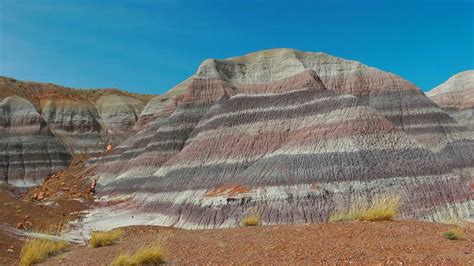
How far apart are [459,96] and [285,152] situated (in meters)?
50.5

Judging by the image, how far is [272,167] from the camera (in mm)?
37219

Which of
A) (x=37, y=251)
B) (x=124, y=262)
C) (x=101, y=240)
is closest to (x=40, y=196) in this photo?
(x=101, y=240)

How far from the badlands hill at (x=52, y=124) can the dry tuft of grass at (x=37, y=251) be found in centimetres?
6952

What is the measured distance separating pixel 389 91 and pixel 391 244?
55591 mm

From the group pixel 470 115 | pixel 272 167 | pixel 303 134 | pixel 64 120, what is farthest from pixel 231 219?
pixel 64 120

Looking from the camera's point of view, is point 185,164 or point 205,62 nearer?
point 185,164

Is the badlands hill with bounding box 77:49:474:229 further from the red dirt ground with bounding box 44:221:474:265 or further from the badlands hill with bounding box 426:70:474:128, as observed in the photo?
the red dirt ground with bounding box 44:221:474:265

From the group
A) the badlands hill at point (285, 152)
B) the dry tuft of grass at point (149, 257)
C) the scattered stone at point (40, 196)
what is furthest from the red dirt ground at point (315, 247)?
the scattered stone at point (40, 196)

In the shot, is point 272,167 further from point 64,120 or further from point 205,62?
point 64,120

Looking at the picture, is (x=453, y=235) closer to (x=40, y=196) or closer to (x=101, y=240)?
(x=101, y=240)

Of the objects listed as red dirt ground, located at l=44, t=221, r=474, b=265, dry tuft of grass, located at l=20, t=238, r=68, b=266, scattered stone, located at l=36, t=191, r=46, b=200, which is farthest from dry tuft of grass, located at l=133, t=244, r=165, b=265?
scattered stone, located at l=36, t=191, r=46, b=200

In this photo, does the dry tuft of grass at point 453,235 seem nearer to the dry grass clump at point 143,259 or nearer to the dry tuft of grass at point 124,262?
the dry grass clump at point 143,259

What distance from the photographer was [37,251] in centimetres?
1433

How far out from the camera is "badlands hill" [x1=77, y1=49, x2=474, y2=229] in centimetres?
3247
